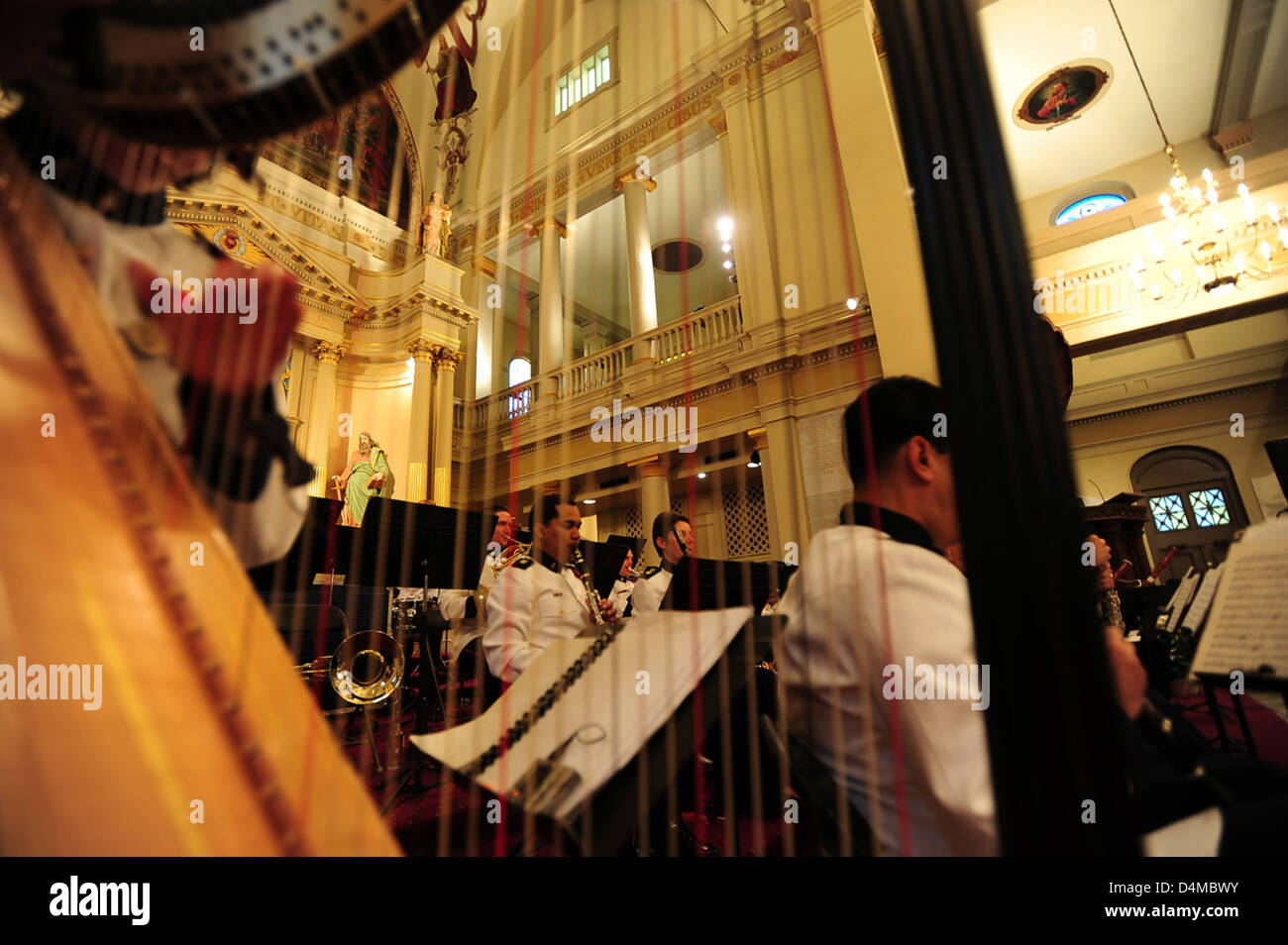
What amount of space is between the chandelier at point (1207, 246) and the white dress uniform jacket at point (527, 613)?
22.9ft

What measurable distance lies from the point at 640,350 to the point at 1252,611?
7988mm

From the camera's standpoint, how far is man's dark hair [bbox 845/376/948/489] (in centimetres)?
127

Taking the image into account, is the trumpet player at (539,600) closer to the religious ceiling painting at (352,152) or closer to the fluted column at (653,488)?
the religious ceiling painting at (352,152)

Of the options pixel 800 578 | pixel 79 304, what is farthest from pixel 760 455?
pixel 79 304

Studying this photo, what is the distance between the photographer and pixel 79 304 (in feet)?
2.38

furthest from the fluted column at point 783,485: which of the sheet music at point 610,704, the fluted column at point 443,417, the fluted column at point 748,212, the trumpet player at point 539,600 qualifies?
the sheet music at point 610,704

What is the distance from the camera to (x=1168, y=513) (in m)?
10.3

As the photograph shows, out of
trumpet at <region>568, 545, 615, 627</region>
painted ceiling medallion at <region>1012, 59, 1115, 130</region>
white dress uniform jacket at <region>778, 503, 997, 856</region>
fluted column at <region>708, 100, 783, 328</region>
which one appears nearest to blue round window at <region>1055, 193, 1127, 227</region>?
painted ceiling medallion at <region>1012, 59, 1115, 130</region>

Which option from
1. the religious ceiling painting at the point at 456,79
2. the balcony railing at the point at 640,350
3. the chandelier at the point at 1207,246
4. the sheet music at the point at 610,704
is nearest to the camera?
the sheet music at the point at 610,704

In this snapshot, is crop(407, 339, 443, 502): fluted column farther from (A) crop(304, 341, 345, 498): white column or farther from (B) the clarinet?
(B) the clarinet

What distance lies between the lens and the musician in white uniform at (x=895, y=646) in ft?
2.93

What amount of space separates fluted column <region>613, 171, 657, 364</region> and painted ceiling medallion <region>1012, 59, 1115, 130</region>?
6009mm
